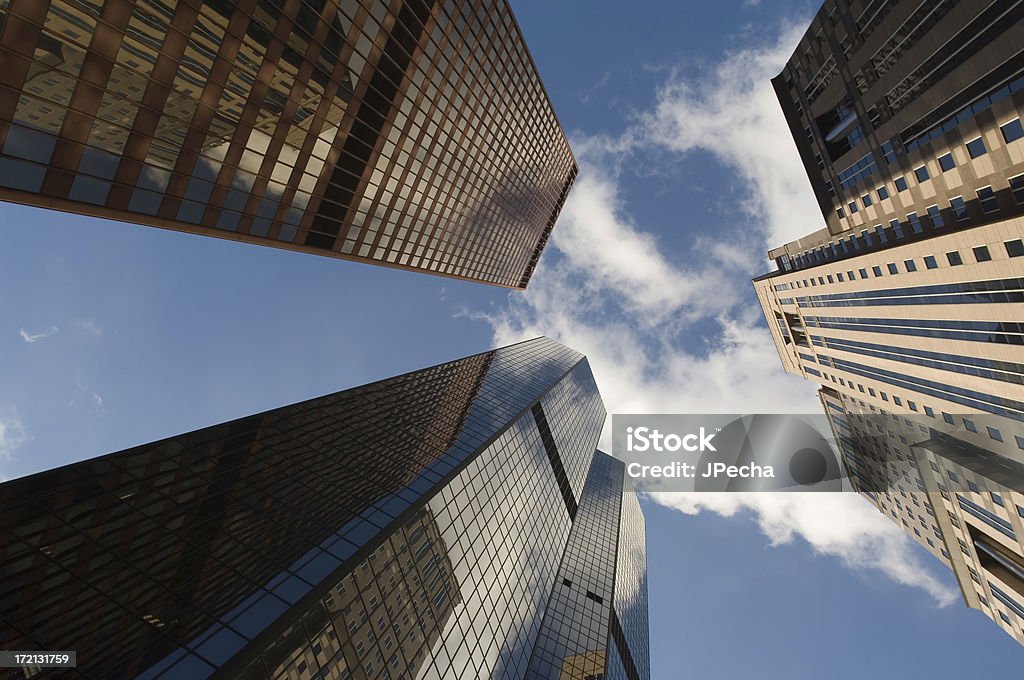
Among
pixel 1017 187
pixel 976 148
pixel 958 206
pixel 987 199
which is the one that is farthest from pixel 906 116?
pixel 1017 187

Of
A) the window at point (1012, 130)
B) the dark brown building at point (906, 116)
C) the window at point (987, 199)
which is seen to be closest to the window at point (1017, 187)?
the dark brown building at point (906, 116)

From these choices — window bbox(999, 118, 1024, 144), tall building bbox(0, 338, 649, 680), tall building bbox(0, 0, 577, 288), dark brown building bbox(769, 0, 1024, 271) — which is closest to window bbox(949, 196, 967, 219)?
dark brown building bbox(769, 0, 1024, 271)

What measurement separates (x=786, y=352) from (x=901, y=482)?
30201 millimetres

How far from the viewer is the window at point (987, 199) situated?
3712 cm

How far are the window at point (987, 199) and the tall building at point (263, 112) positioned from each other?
48472 mm

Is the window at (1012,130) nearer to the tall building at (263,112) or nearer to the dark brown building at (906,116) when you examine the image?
the dark brown building at (906,116)

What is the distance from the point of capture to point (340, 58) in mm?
30500

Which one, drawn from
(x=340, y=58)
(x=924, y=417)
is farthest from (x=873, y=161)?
(x=340, y=58)

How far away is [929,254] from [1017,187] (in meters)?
9.65

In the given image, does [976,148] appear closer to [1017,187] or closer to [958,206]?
[1017,187]

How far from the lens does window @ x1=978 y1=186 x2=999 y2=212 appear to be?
37125mm

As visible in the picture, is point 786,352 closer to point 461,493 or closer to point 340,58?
point 461,493

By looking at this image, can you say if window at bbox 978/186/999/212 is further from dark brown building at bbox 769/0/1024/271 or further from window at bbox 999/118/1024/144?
window at bbox 999/118/1024/144

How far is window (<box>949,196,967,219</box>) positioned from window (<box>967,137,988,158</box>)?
3.96 meters
